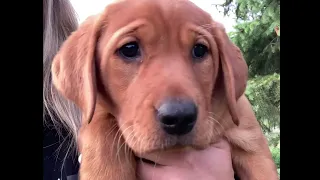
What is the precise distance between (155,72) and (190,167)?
0.48m

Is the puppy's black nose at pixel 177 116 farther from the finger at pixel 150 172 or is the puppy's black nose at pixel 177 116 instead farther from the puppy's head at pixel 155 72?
the finger at pixel 150 172

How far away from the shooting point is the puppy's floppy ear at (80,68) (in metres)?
1.79

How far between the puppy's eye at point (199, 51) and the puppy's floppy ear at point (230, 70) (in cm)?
11

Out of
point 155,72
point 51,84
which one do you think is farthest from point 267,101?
point 155,72

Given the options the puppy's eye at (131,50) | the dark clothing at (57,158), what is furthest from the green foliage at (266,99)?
the puppy's eye at (131,50)

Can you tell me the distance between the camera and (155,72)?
5.52ft

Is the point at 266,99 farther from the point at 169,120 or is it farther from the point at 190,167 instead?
the point at 169,120

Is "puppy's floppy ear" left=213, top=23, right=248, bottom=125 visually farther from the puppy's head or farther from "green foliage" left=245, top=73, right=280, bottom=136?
"green foliage" left=245, top=73, right=280, bottom=136

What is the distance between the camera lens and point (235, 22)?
346cm

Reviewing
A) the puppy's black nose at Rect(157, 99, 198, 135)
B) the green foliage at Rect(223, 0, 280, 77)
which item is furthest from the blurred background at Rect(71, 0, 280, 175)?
the puppy's black nose at Rect(157, 99, 198, 135)
